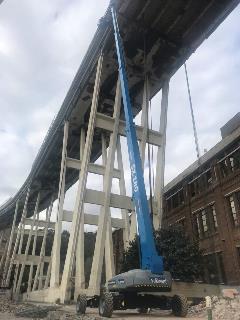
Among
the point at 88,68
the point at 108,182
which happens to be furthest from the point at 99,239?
the point at 88,68

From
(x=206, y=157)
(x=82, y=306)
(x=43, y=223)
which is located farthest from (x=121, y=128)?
(x=43, y=223)

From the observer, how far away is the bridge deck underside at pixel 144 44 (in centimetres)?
1733

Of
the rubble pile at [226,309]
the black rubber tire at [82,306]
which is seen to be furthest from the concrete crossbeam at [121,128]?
the rubble pile at [226,309]

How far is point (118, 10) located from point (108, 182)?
8420mm

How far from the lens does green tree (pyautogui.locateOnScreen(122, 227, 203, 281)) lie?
14242 millimetres

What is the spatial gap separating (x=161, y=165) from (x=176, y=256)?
593 cm

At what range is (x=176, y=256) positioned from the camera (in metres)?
14.4

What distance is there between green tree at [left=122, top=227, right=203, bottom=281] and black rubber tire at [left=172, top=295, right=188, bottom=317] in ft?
13.7

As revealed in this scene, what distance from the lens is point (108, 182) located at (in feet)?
Answer: 58.4

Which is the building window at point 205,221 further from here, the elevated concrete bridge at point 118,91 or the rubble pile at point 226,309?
the rubble pile at point 226,309

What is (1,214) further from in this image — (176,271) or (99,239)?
(176,271)

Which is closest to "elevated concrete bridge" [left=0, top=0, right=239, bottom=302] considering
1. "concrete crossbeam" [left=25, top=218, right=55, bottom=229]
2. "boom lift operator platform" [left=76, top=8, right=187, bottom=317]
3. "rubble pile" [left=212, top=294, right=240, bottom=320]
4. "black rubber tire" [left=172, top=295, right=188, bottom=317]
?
"boom lift operator platform" [left=76, top=8, right=187, bottom=317]

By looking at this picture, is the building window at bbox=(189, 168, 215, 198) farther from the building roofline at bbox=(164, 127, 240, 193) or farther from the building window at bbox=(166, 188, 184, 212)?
the building window at bbox=(166, 188, 184, 212)

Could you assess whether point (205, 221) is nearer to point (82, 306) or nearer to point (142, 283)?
point (82, 306)
